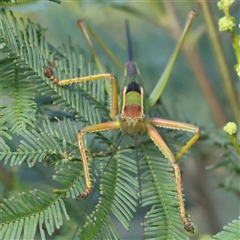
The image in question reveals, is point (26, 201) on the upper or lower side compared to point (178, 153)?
lower

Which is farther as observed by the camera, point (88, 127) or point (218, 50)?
point (218, 50)

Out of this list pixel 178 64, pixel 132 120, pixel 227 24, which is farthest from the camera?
pixel 178 64

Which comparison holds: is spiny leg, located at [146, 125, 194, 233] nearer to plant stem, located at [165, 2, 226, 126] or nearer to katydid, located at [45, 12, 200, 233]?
katydid, located at [45, 12, 200, 233]

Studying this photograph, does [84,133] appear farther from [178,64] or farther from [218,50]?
[178,64]

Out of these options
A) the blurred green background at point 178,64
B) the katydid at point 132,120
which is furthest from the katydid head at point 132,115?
the blurred green background at point 178,64

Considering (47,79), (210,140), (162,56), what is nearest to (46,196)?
(47,79)

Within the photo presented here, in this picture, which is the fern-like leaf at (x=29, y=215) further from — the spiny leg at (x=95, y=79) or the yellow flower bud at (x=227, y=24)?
the yellow flower bud at (x=227, y=24)

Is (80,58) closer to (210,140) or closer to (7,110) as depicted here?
(7,110)

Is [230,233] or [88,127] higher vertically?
[88,127]

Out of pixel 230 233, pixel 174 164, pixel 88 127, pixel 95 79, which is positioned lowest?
pixel 230 233

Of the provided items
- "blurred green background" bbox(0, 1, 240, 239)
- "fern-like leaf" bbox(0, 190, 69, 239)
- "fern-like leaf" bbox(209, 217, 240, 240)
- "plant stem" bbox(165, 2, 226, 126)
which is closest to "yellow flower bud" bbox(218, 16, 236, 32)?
"fern-like leaf" bbox(209, 217, 240, 240)

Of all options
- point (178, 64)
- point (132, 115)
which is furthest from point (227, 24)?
point (178, 64)
